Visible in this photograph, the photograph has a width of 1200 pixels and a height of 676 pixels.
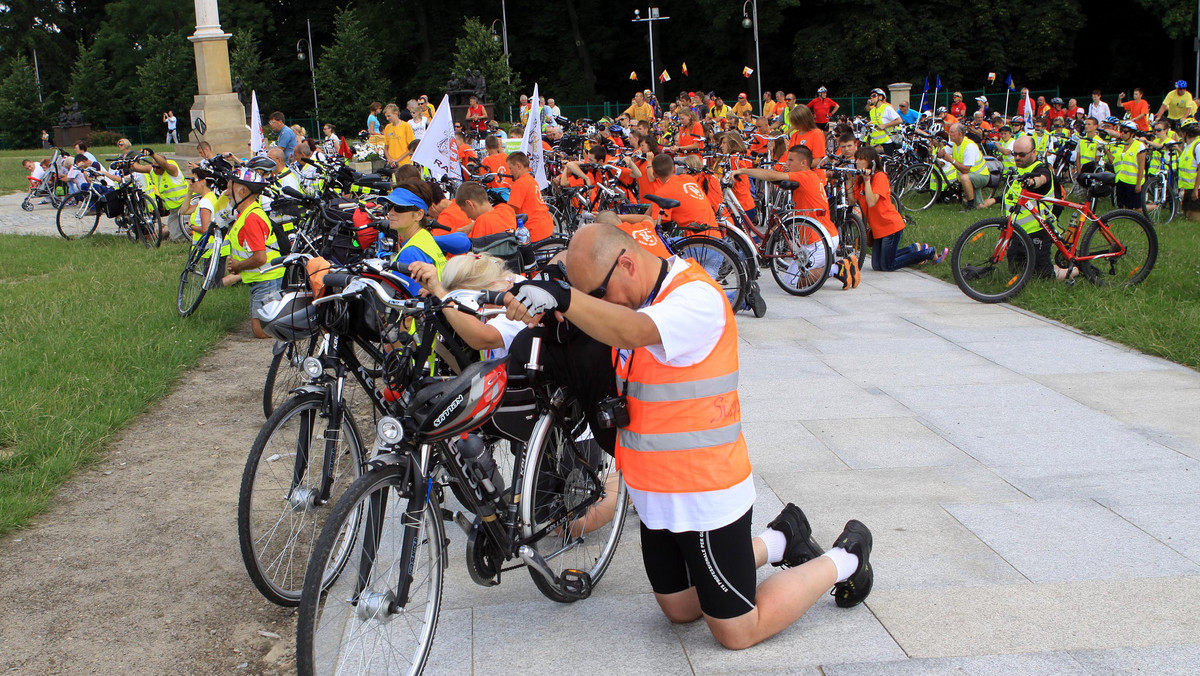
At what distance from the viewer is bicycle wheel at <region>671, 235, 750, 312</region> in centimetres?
888

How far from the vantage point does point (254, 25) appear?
5412cm

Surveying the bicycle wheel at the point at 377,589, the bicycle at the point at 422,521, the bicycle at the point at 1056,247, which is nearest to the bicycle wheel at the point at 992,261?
the bicycle at the point at 1056,247

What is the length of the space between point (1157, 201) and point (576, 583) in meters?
13.7

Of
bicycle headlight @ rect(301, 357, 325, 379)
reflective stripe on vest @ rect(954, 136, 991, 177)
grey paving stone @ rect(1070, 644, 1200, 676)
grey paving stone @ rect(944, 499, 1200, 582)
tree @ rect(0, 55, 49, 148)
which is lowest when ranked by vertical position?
grey paving stone @ rect(1070, 644, 1200, 676)

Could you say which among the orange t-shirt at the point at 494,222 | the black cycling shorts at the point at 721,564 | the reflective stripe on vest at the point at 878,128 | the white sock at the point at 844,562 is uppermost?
the reflective stripe on vest at the point at 878,128

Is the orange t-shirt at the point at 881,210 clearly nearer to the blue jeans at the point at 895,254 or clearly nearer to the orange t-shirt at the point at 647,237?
the blue jeans at the point at 895,254

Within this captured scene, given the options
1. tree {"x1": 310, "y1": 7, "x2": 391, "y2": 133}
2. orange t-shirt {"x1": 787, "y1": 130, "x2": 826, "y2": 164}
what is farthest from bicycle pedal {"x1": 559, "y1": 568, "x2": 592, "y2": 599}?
tree {"x1": 310, "y1": 7, "x2": 391, "y2": 133}

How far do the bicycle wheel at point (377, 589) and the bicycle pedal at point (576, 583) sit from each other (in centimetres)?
64

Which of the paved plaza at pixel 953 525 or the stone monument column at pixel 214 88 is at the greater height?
the stone monument column at pixel 214 88

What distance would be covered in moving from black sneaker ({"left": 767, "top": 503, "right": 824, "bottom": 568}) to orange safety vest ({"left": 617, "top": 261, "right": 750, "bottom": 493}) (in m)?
0.69

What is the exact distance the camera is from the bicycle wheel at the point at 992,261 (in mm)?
9383

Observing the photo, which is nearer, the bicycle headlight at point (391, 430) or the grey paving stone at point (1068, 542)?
the bicycle headlight at point (391, 430)

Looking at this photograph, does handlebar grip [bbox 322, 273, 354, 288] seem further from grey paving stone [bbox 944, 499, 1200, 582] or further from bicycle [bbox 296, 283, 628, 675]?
grey paving stone [bbox 944, 499, 1200, 582]

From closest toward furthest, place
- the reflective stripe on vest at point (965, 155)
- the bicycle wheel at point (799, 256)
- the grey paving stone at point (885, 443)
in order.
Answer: the grey paving stone at point (885, 443) < the bicycle wheel at point (799, 256) < the reflective stripe on vest at point (965, 155)
